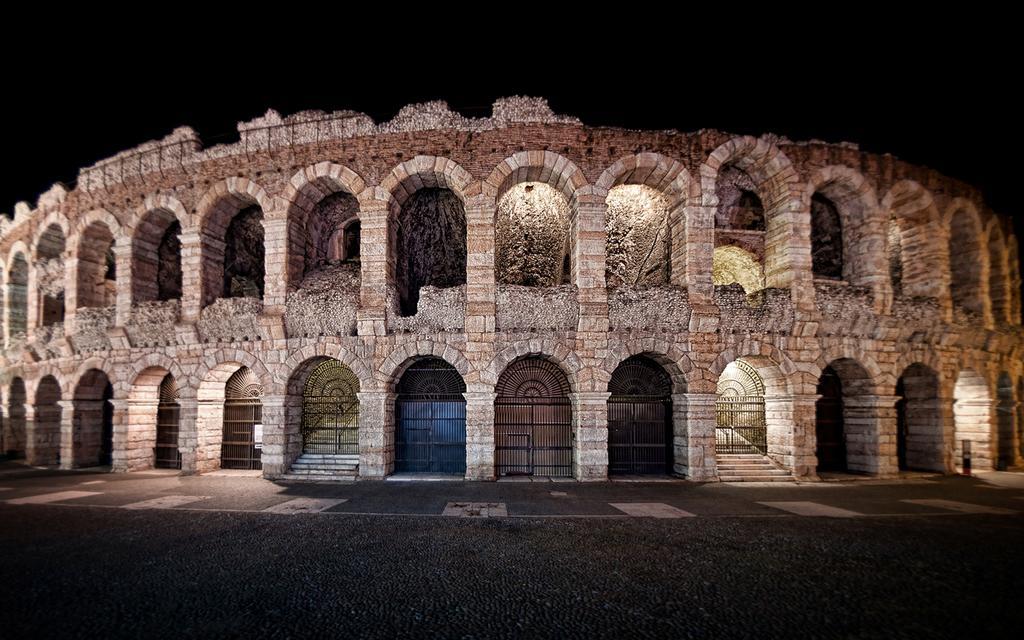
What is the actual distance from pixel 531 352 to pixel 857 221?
1127 centimetres

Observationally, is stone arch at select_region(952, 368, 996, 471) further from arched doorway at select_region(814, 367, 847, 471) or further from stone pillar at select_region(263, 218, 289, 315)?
stone pillar at select_region(263, 218, 289, 315)

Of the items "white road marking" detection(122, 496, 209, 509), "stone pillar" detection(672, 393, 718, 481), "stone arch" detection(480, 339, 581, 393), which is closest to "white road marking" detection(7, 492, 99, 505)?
"white road marking" detection(122, 496, 209, 509)

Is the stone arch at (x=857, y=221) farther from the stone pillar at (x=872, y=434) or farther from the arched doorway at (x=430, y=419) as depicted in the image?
the arched doorway at (x=430, y=419)

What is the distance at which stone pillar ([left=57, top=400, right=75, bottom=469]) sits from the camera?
48.5 ft

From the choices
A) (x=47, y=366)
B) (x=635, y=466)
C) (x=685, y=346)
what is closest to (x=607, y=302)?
(x=685, y=346)

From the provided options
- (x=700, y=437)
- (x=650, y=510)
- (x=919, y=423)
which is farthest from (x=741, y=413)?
(x=650, y=510)

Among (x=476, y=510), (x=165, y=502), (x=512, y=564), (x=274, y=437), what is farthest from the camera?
(x=274, y=437)

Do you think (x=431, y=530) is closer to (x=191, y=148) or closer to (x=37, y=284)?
(x=191, y=148)

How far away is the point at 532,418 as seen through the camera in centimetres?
1309

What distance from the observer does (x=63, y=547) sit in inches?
265

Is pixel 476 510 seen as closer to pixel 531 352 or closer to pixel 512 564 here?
pixel 512 564

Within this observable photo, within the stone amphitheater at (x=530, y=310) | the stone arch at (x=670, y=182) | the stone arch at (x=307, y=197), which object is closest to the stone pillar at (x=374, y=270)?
the stone amphitheater at (x=530, y=310)

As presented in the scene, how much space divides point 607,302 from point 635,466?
509cm

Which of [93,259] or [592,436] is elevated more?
[93,259]
